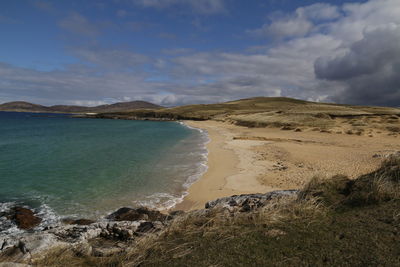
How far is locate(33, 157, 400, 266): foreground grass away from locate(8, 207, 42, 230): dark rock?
6183 millimetres

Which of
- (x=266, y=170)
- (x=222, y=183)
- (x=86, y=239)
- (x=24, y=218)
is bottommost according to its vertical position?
(x=24, y=218)

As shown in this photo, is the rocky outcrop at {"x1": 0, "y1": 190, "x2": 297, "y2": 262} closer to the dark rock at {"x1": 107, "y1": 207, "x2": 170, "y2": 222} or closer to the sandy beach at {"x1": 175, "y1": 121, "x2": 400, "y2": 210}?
the dark rock at {"x1": 107, "y1": 207, "x2": 170, "y2": 222}

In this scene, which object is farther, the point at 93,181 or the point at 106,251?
the point at 93,181

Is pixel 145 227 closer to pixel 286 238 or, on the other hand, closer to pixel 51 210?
pixel 286 238

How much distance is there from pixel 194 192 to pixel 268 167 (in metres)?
6.54

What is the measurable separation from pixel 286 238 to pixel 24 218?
10.3 m

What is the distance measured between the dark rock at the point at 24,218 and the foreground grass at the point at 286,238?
6.18 meters

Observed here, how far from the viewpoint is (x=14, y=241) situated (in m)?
5.53

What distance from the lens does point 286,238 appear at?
4012 millimetres

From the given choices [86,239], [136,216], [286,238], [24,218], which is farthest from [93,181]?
[286,238]

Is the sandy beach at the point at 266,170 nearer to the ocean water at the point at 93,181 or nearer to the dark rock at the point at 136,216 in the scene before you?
the ocean water at the point at 93,181

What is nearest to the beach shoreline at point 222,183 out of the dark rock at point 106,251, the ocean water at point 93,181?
the ocean water at point 93,181

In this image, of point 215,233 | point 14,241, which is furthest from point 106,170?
point 215,233

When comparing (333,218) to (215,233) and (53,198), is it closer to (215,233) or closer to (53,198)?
(215,233)
